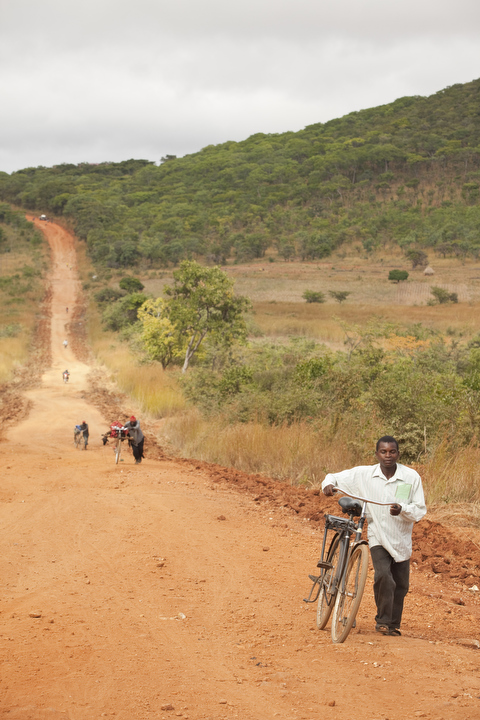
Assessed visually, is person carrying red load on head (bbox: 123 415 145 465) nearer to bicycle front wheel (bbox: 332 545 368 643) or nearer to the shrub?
bicycle front wheel (bbox: 332 545 368 643)

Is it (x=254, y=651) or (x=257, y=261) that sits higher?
(x=257, y=261)

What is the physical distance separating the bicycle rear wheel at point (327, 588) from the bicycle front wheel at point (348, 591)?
123 mm

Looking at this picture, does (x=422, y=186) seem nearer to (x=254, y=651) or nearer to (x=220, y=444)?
(x=220, y=444)

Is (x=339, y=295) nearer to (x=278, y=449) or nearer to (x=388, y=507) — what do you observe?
(x=278, y=449)

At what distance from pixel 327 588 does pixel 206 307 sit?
18746mm

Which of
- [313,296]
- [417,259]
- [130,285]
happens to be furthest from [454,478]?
[417,259]

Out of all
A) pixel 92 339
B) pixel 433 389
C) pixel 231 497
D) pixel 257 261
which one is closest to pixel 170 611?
pixel 231 497

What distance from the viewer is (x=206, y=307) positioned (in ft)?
75.8

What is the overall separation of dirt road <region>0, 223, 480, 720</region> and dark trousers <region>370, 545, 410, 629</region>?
0.17 meters

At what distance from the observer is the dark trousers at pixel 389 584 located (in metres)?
4.73

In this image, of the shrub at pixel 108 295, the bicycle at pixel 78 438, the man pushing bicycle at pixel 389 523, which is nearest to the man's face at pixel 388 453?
the man pushing bicycle at pixel 389 523

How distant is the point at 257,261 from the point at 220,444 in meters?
63.2

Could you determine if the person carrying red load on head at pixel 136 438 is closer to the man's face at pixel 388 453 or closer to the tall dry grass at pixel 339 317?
the man's face at pixel 388 453

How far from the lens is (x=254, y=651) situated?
458 centimetres
